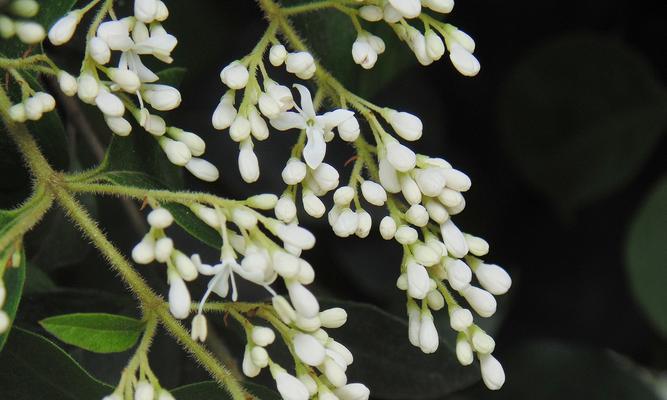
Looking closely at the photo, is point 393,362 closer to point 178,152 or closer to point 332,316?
point 332,316

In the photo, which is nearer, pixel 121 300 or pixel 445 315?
pixel 121 300

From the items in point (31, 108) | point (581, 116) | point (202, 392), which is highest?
point (31, 108)

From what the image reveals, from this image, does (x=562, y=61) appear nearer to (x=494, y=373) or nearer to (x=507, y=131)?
(x=507, y=131)

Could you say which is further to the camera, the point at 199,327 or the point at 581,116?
the point at 581,116

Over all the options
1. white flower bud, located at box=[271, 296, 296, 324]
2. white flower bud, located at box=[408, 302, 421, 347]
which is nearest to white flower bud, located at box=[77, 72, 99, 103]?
white flower bud, located at box=[271, 296, 296, 324]

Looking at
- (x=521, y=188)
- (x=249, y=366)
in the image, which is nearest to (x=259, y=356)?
(x=249, y=366)

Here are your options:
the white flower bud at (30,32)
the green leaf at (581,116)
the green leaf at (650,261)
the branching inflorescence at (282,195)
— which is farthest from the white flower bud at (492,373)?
the green leaf at (581,116)

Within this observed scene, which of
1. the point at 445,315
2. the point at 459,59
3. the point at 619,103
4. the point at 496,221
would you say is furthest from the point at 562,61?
the point at 459,59

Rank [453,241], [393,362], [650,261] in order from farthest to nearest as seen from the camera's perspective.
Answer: [650,261] < [393,362] < [453,241]
